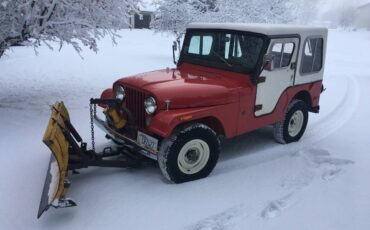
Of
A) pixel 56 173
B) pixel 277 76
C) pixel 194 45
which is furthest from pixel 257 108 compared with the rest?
pixel 56 173

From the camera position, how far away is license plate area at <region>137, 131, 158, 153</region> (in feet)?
14.6

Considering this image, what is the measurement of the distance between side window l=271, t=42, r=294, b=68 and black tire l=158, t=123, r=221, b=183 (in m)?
1.79

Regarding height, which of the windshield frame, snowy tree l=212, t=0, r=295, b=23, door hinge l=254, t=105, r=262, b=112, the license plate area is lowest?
the license plate area

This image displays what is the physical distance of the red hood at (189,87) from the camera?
4.51 meters

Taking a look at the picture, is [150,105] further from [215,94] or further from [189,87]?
[215,94]

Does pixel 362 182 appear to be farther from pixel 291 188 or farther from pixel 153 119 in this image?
pixel 153 119

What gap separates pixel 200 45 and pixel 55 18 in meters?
3.10

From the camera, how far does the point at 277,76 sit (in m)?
5.61

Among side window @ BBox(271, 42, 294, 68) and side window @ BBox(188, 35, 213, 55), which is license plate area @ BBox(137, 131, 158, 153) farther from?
side window @ BBox(271, 42, 294, 68)

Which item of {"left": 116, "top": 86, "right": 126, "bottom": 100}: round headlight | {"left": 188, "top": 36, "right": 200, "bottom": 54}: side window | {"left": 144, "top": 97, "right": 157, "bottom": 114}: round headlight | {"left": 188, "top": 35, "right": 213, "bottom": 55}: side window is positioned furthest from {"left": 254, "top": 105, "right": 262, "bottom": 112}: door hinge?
{"left": 116, "top": 86, "right": 126, "bottom": 100}: round headlight

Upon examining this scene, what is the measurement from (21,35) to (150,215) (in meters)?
4.91

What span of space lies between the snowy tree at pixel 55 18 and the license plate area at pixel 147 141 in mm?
3393

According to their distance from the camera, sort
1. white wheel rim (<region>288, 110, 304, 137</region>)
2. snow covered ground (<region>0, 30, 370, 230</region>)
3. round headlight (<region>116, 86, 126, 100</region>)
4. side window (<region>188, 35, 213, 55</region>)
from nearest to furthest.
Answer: snow covered ground (<region>0, 30, 370, 230</region>) → round headlight (<region>116, 86, 126, 100</region>) → side window (<region>188, 35, 213, 55</region>) → white wheel rim (<region>288, 110, 304, 137</region>)

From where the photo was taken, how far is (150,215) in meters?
3.96
